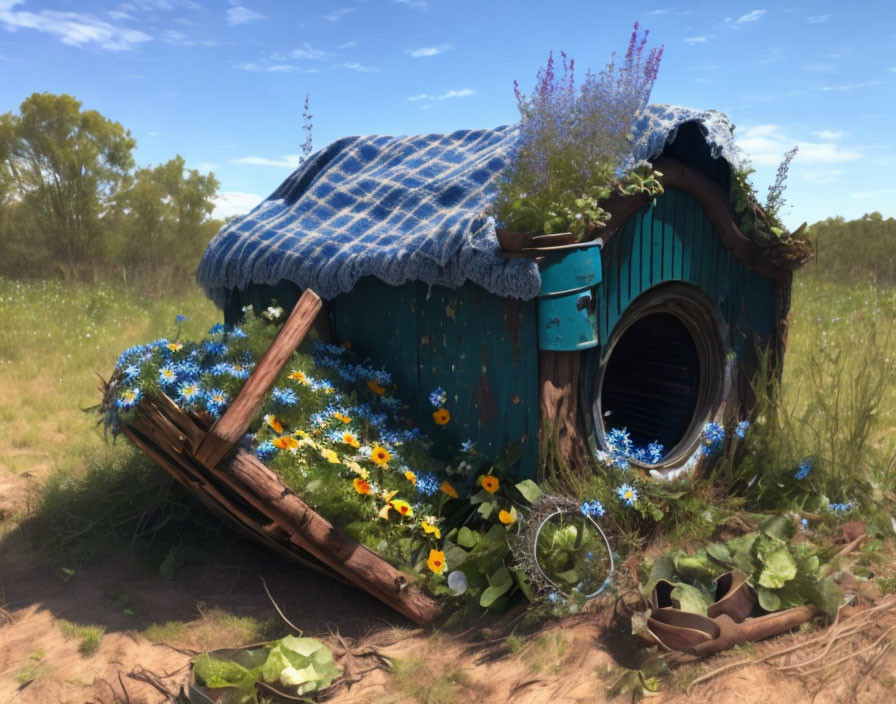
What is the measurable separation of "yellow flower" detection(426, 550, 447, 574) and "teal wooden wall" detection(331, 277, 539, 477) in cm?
65

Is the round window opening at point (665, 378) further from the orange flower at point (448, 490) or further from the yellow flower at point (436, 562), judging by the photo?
the yellow flower at point (436, 562)

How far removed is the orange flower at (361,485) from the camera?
383 cm

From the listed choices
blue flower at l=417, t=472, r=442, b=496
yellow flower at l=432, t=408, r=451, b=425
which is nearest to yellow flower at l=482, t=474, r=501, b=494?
blue flower at l=417, t=472, r=442, b=496

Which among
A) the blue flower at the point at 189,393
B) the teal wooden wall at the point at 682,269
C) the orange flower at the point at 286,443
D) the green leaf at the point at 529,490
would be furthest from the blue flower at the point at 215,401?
the teal wooden wall at the point at 682,269

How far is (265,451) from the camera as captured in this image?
12.5 feet

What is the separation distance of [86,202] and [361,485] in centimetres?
1833

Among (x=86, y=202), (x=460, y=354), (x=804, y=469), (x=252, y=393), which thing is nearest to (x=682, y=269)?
(x=804, y=469)

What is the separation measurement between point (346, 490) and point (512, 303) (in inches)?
50.8

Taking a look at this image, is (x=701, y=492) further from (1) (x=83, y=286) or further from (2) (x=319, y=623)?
(1) (x=83, y=286)

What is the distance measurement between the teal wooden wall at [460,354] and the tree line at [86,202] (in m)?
13.9

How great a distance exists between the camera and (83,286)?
15727mm

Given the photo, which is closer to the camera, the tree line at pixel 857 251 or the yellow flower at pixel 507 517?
the yellow flower at pixel 507 517

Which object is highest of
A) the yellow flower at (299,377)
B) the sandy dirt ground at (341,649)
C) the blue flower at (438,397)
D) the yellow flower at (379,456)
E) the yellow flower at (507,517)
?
the yellow flower at (299,377)

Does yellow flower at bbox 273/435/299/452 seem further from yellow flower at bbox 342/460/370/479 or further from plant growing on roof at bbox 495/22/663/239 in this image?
plant growing on roof at bbox 495/22/663/239
